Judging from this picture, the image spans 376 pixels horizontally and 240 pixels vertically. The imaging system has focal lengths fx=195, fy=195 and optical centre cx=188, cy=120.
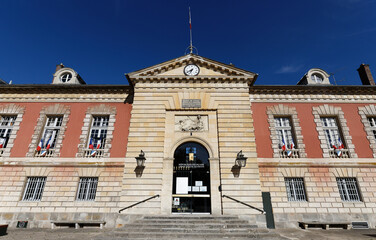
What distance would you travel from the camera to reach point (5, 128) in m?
12.7

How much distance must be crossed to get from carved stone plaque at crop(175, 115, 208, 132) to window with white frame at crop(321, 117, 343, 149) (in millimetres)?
7610

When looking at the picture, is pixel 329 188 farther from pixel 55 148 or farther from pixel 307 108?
pixel 55 148

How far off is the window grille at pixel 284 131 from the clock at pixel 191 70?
6012 millimetres

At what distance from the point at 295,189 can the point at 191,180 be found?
230 inches

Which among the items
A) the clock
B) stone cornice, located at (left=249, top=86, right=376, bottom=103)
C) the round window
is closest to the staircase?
stone cornice, located at (left=249, top=86, right=376, bottom=103)

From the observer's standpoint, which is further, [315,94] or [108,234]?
[315,94]

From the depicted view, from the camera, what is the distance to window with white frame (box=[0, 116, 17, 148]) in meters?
12.3

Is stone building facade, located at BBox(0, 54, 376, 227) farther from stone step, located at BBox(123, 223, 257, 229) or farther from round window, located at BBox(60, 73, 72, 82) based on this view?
round window, located at BBox(60, 73, 72, 82)

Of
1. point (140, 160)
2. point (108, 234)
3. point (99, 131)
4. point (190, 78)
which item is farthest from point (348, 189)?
point (99, 131)

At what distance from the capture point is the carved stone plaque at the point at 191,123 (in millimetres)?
11602

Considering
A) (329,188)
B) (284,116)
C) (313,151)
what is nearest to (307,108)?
(284,116)

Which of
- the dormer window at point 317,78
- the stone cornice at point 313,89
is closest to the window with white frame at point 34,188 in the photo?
the stone cornice at point 313,89

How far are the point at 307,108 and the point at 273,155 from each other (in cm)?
408

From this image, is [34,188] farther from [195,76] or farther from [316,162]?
[316,162]
